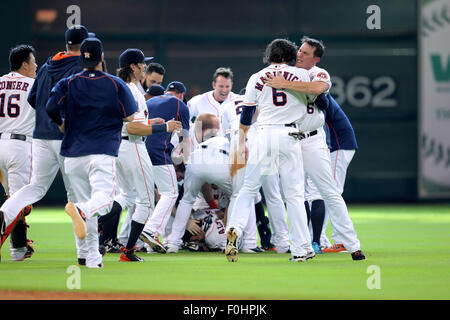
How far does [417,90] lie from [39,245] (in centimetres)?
1293

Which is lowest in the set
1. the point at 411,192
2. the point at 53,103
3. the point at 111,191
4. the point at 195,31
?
the point at 411,192

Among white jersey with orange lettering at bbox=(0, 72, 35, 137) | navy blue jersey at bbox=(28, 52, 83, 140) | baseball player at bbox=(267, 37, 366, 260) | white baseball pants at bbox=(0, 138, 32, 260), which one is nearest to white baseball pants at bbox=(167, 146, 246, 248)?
baseball player at bbox=(267, 37, 366, 260)

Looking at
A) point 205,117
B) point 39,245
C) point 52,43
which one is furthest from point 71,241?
point 52,43

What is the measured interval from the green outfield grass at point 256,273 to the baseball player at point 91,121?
0.76 meters

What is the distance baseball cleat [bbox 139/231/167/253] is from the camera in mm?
9445

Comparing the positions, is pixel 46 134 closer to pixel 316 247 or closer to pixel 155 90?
pixel 155 90

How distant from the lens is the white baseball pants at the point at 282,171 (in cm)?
842

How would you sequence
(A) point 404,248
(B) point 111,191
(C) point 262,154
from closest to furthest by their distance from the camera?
(B) point 111,191 < (C) point 262,154 < (A) point 404,248

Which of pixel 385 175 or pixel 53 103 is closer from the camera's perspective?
pixel 53 103

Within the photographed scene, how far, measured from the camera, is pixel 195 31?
2070 centimetres

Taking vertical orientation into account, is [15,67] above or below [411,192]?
above

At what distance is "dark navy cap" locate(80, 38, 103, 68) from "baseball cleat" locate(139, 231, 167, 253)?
238 cm

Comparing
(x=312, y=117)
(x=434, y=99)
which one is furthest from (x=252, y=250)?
(x=434, y=99)

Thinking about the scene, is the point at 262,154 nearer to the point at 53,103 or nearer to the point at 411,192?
the point at 53,103
